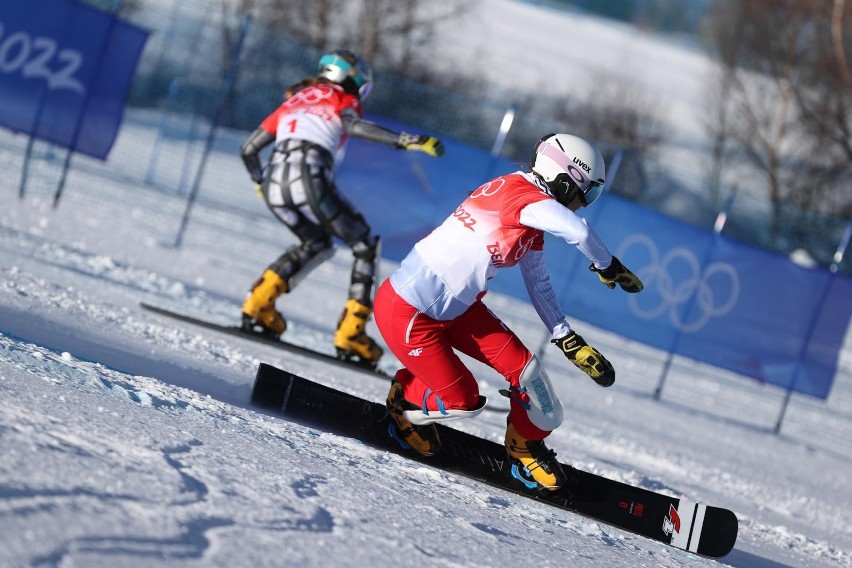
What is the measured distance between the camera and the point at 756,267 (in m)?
10.6

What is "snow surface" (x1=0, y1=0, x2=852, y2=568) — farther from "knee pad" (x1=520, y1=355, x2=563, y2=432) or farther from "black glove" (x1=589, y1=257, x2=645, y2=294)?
"black glove" (x1=589, y1=257, x2=645, y2=294)

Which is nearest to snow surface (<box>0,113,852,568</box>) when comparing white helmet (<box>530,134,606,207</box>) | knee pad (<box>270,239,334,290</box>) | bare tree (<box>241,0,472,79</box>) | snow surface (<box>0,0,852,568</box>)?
snow surface (<box>0,0,852,568</box>)

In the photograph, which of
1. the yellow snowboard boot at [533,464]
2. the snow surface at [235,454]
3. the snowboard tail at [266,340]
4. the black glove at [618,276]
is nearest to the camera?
the snow surface at [235,454]

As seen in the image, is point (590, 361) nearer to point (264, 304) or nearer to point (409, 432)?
point (409, 432)

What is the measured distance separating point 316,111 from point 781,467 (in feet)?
15.7

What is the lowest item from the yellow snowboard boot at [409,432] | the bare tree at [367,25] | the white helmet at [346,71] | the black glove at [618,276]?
the yellow snowboard boot at [409,432]

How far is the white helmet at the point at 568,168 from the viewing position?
15.8 ft

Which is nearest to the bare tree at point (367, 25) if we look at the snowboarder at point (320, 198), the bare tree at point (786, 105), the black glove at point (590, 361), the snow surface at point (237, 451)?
the bare tree at point (786, 105)

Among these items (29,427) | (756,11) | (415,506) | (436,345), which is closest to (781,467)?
(436,345)

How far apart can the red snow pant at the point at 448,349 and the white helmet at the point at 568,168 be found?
0.66m

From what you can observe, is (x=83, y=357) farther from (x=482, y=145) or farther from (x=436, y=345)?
(x=482, y=145)

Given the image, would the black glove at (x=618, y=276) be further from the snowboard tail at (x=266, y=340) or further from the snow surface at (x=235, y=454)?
the snowboard tail at (x=266, y=340)

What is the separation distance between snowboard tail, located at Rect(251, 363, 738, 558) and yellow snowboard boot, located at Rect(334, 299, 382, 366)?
208 centimetres

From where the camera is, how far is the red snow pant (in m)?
4.88
